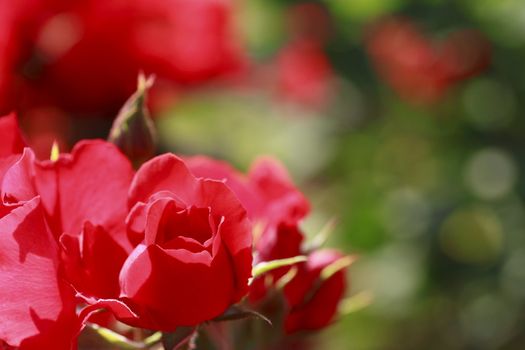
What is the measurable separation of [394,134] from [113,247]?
4.83 ft

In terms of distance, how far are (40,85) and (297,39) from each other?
0.91 metres

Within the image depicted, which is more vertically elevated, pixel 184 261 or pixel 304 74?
pixel 184 261

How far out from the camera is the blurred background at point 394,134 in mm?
1836

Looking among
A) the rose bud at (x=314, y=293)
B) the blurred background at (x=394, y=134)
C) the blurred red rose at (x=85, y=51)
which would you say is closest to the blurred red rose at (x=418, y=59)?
the blurred background at (x=394, y=134)

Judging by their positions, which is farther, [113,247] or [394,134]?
[394,134]

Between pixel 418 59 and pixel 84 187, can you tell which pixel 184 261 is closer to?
pixel 84 187

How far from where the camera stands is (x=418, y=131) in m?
2.10

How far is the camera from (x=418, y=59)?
83.1 inches

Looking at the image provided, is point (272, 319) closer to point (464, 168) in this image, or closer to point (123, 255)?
point (123, 255)

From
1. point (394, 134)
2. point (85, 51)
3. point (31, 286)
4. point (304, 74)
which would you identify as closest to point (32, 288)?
point (31, 286)

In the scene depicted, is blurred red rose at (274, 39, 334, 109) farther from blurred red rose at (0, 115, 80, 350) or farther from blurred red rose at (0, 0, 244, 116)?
blurred red rose at (0, 115, 80, 350)

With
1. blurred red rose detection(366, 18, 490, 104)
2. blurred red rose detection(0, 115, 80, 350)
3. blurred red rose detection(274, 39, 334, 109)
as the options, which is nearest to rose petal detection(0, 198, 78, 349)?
blurred red rose detection(0, 115, 80, 350)

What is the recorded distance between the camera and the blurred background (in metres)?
1.84

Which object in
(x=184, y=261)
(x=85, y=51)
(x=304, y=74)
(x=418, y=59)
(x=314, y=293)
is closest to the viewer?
(x=184, y=261)
